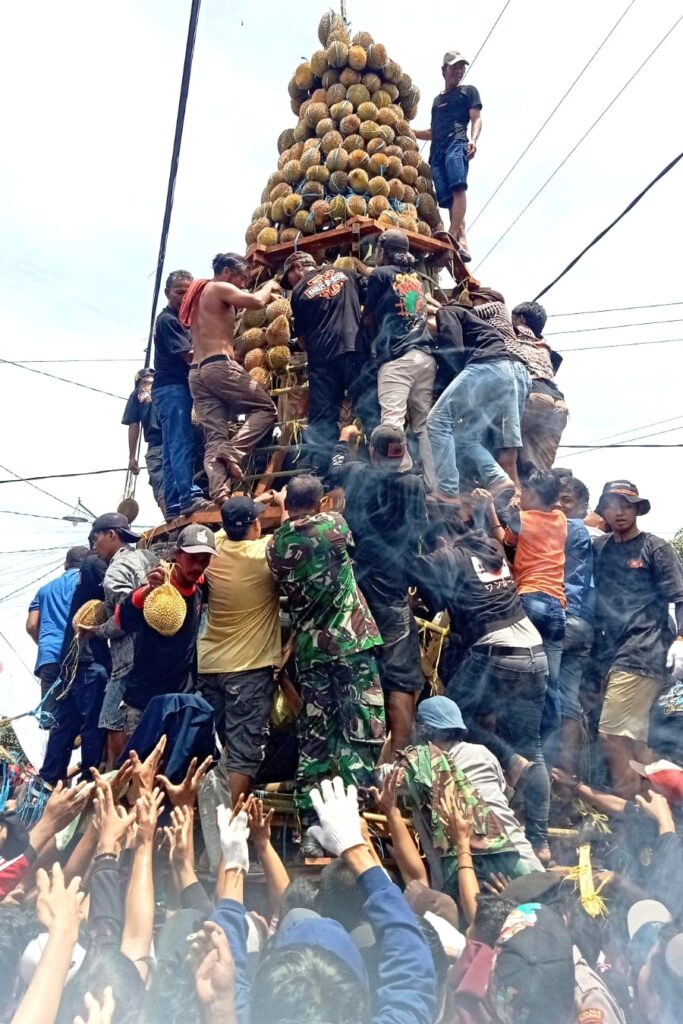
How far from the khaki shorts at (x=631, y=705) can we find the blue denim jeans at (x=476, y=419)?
64.6 inches

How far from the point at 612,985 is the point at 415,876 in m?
1.16

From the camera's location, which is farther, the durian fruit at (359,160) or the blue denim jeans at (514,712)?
the durian fruit at (359,160)

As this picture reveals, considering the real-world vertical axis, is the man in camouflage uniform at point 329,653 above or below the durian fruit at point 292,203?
below

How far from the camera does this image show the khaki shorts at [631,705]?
5285 mm

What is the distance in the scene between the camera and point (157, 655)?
476 cm

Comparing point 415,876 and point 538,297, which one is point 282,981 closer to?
point 415,876

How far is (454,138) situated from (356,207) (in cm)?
131

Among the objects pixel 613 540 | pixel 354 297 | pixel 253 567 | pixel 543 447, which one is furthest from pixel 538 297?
pixel 253 567

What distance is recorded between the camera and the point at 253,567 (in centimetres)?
505

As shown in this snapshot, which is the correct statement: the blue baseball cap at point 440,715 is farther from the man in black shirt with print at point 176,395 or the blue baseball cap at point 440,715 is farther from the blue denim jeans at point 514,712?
the man in black shirt with print at point 176,395


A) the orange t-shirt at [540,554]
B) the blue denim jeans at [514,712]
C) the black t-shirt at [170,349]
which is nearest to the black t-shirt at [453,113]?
the black t-shirt at [170,349]

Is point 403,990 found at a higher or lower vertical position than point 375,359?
lower

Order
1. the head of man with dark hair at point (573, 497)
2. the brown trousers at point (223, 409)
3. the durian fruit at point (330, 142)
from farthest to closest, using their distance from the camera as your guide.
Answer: the durian fruit at point (330, 142)
the brown trousers at point (223, 409)
the head of man with dark hair at point (573, 497)

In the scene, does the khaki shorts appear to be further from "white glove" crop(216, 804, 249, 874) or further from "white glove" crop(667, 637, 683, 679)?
"white glove" crop(216, 804, 249, 874)
